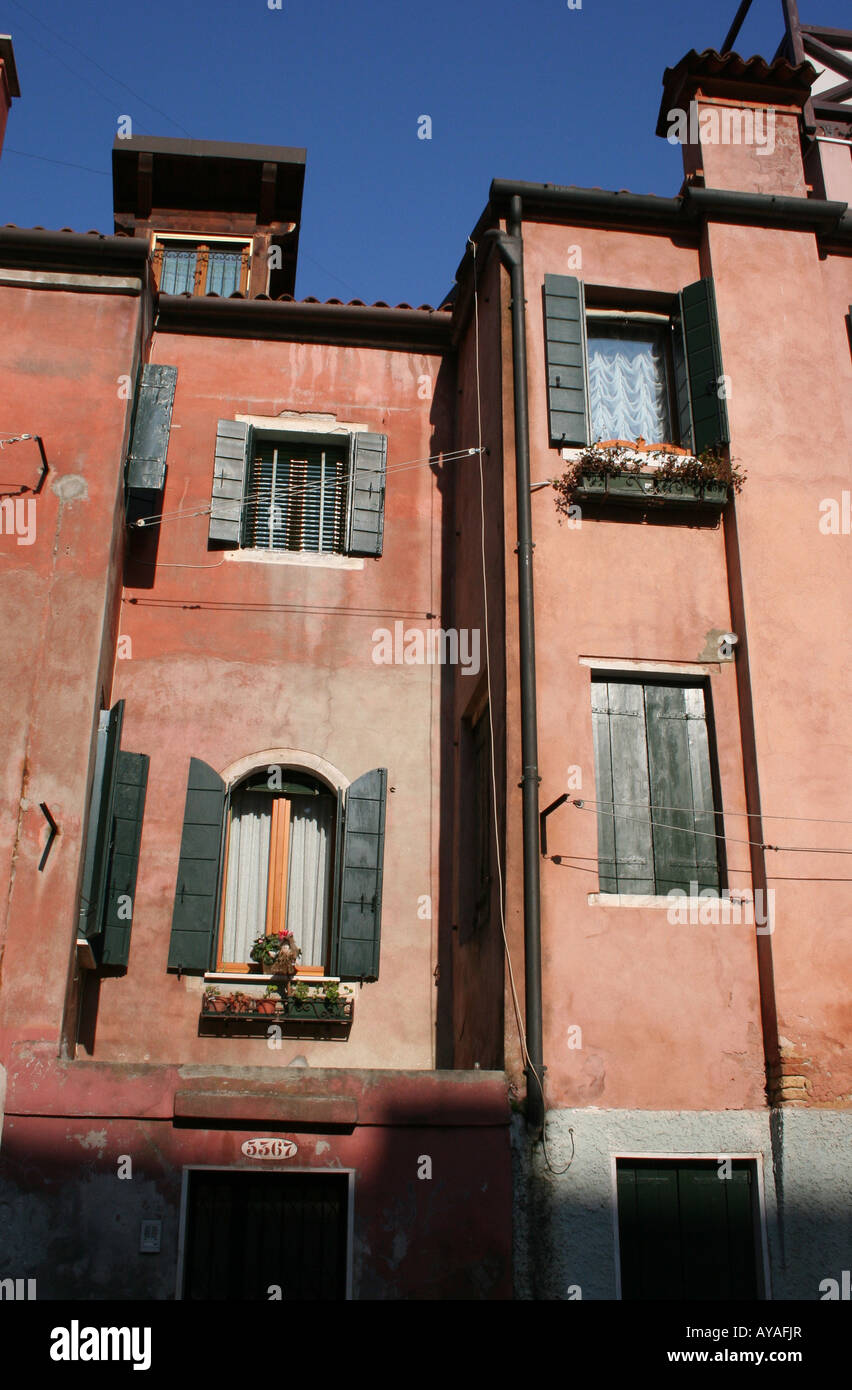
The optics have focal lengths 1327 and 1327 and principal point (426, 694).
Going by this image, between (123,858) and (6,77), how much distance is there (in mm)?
8140

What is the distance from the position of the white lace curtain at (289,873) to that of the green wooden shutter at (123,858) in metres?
0.81

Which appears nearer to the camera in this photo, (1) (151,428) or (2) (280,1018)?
(2) (280,1018)

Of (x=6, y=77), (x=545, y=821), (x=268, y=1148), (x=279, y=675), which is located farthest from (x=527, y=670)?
(x=6, y=77)

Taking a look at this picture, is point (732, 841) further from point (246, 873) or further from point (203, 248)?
point (203, 248)

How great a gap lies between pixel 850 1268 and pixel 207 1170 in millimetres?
4124

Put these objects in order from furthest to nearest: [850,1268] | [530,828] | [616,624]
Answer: [616,624] < [530,828] < [850,1268]

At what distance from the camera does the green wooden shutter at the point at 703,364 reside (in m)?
10.7

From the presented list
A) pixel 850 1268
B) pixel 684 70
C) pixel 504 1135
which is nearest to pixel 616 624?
pixel 504 1135

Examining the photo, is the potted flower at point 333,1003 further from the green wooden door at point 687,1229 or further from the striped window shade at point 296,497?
the striped window shade at point 296,497

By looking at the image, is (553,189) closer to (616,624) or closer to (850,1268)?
(616,624)

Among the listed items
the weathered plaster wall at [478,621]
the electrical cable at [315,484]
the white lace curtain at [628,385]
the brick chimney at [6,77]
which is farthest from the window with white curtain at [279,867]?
the brick chimney at [6,77]

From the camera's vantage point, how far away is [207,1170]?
858 cm

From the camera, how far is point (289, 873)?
36.3 ft

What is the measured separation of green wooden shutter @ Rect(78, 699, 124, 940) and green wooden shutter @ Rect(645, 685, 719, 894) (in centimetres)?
401
